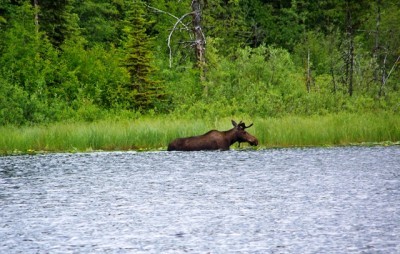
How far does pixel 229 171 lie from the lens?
20484 mm

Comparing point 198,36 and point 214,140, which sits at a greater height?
point 198,36

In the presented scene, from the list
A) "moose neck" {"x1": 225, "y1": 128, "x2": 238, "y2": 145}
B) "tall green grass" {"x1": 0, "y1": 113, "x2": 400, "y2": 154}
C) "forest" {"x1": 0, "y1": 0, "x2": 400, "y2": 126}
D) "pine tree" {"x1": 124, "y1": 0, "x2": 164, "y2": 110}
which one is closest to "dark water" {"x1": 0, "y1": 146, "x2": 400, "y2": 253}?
"moose neck" {"x1": 225, "y1": 128, "x2": 238, "y2": 145}

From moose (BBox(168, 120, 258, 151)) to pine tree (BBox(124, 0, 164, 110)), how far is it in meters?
11.8

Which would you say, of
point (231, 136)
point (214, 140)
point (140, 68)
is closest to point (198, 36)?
point (140, 68)

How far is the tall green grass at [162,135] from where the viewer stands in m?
28.0

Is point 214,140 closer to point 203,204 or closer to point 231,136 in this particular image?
point 231,136

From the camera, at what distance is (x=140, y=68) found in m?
39.6

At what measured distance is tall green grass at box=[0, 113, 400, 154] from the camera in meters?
28.0

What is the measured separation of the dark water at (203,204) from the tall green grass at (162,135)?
3803 mm

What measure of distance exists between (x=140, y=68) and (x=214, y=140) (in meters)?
13.0

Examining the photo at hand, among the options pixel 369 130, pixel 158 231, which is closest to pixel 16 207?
pixel 158 231

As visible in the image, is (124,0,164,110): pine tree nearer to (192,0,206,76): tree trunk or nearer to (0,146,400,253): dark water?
(192,0,206,76): tree trunk

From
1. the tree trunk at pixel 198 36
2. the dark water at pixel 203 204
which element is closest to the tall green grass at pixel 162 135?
the dark water at pixel 203 204

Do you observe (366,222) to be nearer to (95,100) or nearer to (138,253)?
(138,253)
